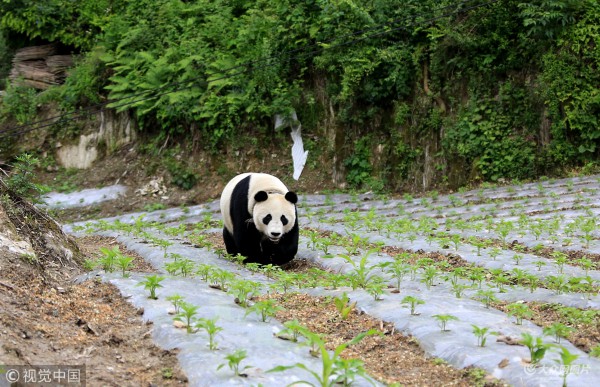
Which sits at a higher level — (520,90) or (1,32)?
(1,32)

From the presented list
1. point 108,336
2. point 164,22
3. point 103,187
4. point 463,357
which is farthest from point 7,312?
point 164,22

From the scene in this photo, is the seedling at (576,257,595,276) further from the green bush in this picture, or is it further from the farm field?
the green bush

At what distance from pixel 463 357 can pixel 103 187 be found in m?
19.3

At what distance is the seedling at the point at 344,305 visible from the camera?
5910 mm

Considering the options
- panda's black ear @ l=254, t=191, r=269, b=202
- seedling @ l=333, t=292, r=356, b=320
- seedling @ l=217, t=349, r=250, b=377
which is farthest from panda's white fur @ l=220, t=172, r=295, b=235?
seedling @ l=217, t=349, r=250, b=377

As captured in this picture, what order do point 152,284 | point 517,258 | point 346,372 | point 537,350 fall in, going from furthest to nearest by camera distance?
point 517,258
point 152,284
point 537,350
point 346,372

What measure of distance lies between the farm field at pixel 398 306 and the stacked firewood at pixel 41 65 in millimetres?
17950

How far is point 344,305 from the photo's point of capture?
6.12 m

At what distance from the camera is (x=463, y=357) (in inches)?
189

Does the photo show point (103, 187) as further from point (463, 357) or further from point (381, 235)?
point (463, 357)

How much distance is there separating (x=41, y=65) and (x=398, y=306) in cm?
2522

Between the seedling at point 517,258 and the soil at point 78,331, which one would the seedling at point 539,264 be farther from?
the soil at point 78,331

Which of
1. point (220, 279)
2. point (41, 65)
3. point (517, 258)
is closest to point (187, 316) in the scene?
point (220, 279)

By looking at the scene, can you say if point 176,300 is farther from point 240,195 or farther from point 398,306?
→ point 240,195
